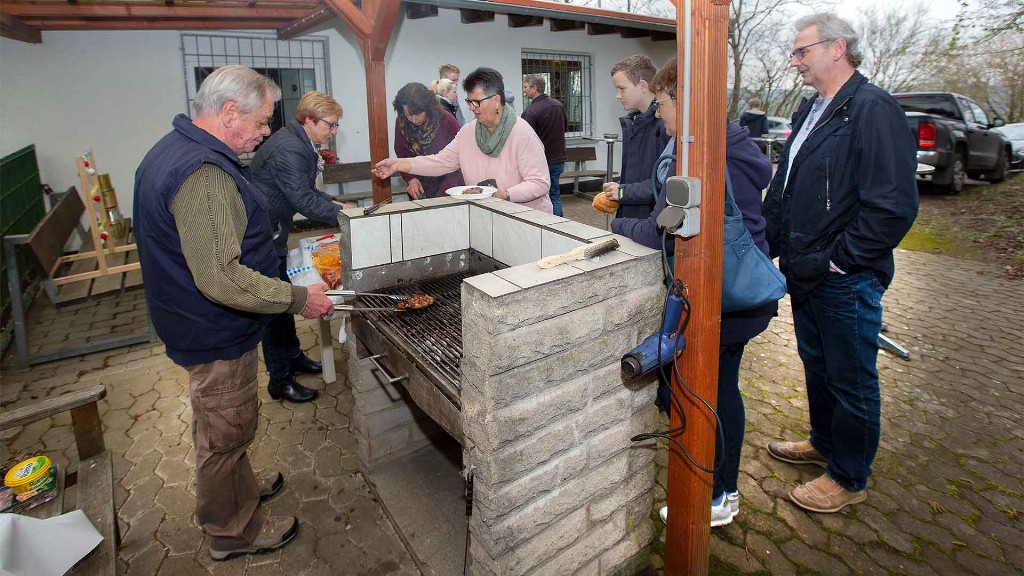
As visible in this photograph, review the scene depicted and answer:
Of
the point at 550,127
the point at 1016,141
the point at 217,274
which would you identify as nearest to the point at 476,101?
the point at 217,274

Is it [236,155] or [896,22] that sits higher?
[896,22]

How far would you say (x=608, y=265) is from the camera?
6.70 feet

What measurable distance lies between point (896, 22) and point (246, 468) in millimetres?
29960

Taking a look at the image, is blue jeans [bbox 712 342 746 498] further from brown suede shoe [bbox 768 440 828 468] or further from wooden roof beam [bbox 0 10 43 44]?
wooden roof beam [bbox 0 10 43 44]

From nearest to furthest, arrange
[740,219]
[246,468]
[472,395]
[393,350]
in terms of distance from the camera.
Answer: [472,395] < [740,219] < [393,350] < [246,468]

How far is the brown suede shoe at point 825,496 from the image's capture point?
291 centimetres

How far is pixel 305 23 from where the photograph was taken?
7836 mm

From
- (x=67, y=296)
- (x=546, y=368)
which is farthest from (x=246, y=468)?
(x=67, y=296)

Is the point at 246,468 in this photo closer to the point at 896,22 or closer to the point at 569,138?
the point at 569,138

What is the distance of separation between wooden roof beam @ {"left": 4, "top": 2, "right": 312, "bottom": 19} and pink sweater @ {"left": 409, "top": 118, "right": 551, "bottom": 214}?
4546 mm

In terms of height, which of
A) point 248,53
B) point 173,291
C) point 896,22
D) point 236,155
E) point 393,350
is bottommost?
point 393,350

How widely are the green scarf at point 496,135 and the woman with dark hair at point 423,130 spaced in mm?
907

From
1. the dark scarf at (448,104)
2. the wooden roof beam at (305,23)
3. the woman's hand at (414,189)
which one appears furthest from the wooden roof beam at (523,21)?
the woman's hand at (414,189)

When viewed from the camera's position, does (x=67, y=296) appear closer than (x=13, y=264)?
No
